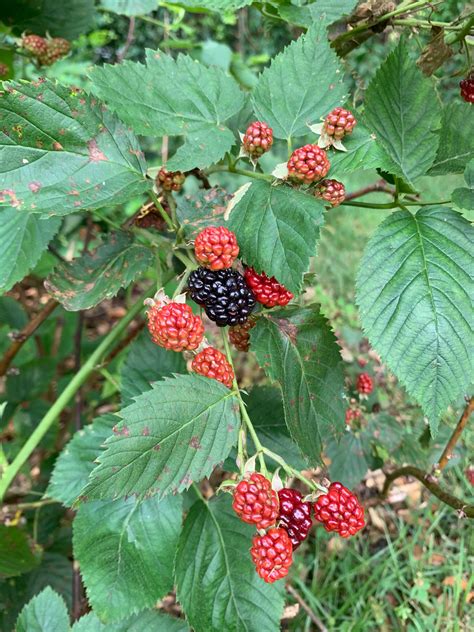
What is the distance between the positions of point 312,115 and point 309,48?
0.09 metres

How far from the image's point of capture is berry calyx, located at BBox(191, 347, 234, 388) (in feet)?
2.22

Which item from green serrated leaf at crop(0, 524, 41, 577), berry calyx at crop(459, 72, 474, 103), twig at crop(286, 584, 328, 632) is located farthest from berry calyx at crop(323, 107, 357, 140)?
twig at crop(286, 584, 328, 632)

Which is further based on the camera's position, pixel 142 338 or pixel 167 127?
pixel 142 338

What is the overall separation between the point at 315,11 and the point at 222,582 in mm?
855

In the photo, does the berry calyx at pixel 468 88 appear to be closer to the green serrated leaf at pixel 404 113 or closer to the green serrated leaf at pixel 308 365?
the green serrated leaf at pixel 404 113

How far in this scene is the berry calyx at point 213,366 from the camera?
2.22 feet

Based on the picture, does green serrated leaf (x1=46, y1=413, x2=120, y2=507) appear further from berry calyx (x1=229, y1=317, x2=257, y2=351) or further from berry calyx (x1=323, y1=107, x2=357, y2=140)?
berry calyx (x1=323, y1=107, x2=357, y2=140)

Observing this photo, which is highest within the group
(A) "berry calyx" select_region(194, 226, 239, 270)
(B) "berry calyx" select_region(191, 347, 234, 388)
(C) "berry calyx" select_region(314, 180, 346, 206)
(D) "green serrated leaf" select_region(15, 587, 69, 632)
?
(C) "berry calyx" select_region(314, 180, 346, 206)

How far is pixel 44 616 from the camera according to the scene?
0.85m

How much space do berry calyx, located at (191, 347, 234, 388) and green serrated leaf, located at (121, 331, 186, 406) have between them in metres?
0.27

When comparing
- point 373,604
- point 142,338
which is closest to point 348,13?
point 142,338

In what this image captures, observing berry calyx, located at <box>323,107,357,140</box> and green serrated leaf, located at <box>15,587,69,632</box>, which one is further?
green serrated leaf, located at <box>15,587,69,632</box>

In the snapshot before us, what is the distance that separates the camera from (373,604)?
4.42 feet

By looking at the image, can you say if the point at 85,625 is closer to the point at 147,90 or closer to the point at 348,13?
the point at 147,90
